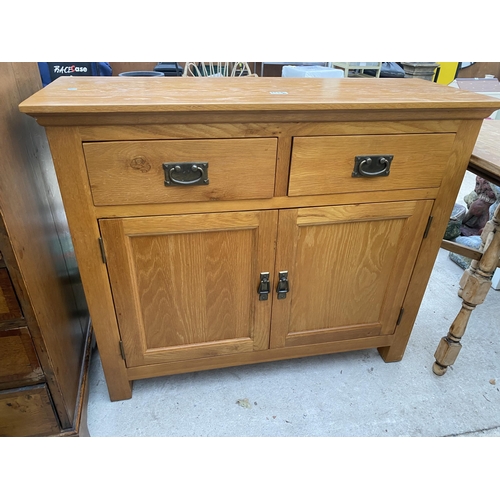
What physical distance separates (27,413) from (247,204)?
759 millimetres

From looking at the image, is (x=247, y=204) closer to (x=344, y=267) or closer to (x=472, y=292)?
(x=344, y=267)

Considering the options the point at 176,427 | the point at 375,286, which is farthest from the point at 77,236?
the point at 375,286

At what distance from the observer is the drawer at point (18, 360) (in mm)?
870

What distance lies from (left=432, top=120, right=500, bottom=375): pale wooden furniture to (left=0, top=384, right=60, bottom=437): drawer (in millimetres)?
1268

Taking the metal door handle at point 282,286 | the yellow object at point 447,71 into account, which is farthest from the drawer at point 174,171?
the yellow object at point 447,71

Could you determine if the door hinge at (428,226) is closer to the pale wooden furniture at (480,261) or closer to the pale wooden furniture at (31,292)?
the pale wooden furniture at (480,261)

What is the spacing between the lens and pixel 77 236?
0.96 metres

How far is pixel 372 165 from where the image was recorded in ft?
3.34

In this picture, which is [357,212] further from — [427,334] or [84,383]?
[84,383]

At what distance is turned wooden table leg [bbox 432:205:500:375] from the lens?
1241 mm

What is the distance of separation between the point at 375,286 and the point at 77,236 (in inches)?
35.5

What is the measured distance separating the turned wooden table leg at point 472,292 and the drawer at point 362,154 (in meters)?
0.35

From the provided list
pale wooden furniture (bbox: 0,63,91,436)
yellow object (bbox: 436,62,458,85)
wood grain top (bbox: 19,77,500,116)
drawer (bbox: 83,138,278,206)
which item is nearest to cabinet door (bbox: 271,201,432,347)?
drawer (bbox: 83,138,278,206)

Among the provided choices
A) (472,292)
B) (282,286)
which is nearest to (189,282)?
(282,286)
